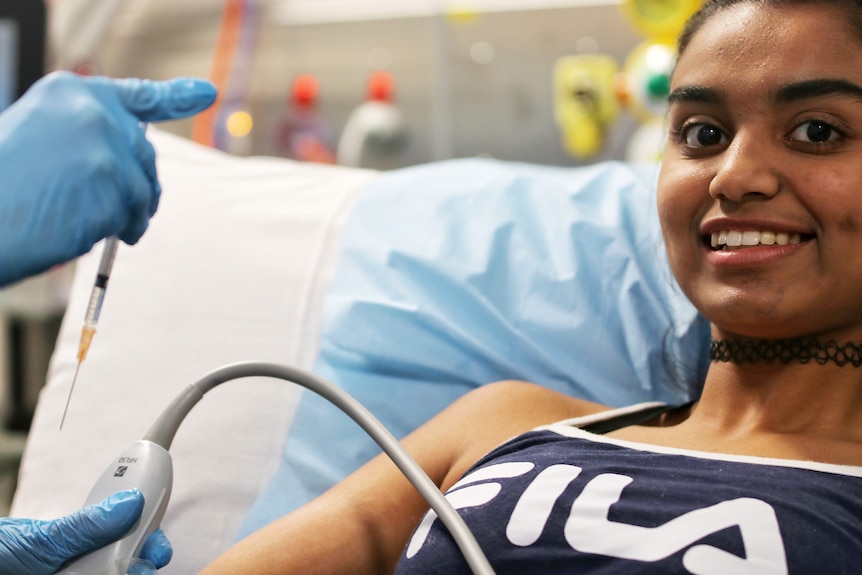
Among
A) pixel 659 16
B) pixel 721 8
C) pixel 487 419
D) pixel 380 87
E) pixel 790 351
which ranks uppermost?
pixel 659 16

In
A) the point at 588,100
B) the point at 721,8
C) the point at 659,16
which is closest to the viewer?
the point at 721,8

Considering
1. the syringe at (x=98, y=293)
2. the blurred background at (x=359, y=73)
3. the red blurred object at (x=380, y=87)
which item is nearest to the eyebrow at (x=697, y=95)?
the syringe at (x=98, y=293)

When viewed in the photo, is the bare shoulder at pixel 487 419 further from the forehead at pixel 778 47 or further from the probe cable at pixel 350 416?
the forehead at pixel 778 47

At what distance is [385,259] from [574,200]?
0.31 meters

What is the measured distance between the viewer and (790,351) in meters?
1.01

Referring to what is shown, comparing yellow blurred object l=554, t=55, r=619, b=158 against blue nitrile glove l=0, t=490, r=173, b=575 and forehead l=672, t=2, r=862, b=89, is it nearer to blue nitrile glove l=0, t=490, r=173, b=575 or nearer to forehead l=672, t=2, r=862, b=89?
forehead l=672, t=2, r=862, b=89

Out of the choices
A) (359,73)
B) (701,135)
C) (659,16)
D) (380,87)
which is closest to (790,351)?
(701,135)

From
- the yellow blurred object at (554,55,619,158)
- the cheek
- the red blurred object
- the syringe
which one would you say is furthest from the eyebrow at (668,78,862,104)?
the red blurred object

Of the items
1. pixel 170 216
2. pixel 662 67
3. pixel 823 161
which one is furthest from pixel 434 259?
pixel 662 67

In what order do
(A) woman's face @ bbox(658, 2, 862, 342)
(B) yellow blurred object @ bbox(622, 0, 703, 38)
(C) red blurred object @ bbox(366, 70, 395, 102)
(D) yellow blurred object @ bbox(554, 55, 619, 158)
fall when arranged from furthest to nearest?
(C) red blurred object @ bbox(366, 70, 395, 102)
(D) yellow blurred object @ bbox(554, 55, 619, 158)
(B) yellow blurred object @ bbox(622, 0, 703, 38)
(A) woman's face @ bbox(658, 2, 862, 342)

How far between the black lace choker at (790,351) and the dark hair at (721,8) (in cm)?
33

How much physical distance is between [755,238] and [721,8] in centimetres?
29

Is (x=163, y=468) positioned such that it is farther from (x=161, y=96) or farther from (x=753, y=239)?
(x=753, y=239)

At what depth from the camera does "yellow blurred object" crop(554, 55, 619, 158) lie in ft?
7.23
